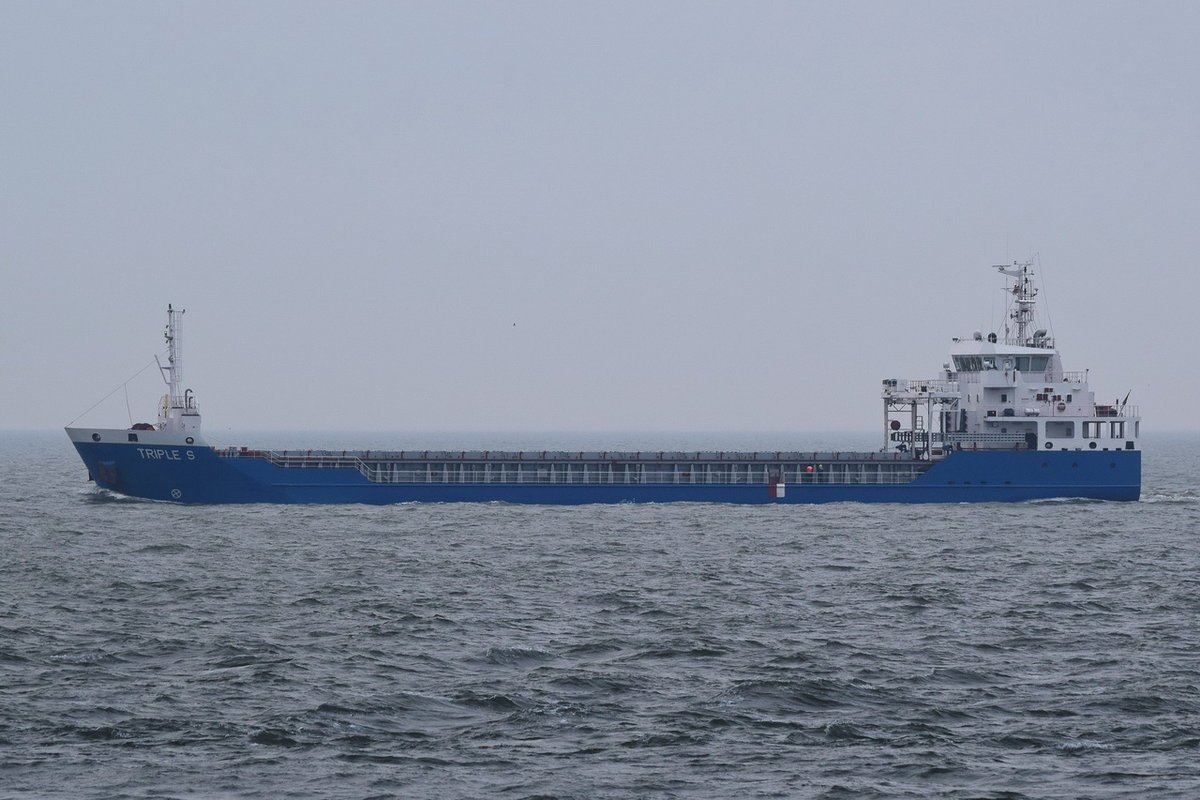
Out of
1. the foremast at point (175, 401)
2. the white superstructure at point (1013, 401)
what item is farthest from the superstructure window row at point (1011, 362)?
the foremast at point (175, 401)

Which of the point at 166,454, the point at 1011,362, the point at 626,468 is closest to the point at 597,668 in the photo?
the point at 626,468

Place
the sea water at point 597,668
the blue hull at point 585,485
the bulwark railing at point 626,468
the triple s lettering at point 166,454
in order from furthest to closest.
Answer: the bulwark railing at point 626,468, the blue hull at point 585,485, the triple s lettering at point 166,454, the sea water at point 597,668

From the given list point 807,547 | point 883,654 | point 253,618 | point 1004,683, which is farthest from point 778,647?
point 807,547

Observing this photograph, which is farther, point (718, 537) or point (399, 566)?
point (718, 537)

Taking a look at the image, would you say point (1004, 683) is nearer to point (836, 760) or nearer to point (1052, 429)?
point (836, 760)

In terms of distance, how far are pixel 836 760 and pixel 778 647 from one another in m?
9.19

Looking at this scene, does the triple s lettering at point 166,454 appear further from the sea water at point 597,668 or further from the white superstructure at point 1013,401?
the white superstructure at point 1013,401

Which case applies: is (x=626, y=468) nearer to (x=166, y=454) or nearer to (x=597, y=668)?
(x=166, y=454)

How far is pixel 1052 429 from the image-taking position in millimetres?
70500

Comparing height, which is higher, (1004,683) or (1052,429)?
(1052,429)

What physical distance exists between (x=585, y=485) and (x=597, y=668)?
4204cm

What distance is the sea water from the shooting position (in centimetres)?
2159

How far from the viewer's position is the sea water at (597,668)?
21.6 metres

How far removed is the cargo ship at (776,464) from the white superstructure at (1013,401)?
2.9 inches
